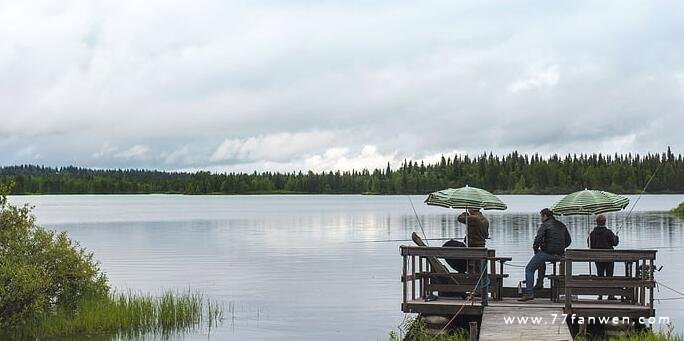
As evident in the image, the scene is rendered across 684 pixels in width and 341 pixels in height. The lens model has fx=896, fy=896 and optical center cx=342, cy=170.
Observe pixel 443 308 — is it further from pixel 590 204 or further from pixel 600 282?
pixel 590 204

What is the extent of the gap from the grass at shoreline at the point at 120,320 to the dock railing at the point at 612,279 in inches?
434

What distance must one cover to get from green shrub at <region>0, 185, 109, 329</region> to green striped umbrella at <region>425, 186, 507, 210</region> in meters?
8.94

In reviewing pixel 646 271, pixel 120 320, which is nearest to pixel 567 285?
pixel 646 271

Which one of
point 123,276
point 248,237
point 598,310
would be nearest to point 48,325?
point 598,310

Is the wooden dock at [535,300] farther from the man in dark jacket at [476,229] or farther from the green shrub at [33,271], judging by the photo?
the green shrub at [33,271]

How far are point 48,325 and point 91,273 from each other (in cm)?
163

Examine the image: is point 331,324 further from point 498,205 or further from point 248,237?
point 248,237

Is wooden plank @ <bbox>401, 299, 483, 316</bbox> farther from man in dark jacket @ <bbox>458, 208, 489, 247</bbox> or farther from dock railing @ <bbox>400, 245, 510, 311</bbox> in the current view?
man in dark jacket @ <bbox>458, 208, 489, 247</bbox>

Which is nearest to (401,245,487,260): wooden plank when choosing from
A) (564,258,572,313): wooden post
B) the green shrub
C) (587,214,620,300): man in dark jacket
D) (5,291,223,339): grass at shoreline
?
(564,258,572,313): wooden post

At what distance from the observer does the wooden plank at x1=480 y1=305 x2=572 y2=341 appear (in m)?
16.7

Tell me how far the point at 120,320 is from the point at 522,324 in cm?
1113

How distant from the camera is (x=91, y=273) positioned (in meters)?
22.6

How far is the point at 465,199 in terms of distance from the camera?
2058cm

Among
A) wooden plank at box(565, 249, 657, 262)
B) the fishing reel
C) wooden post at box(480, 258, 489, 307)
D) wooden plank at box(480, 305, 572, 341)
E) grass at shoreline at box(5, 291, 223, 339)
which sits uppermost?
wooden plank at box(565, 249, 657, 262)
